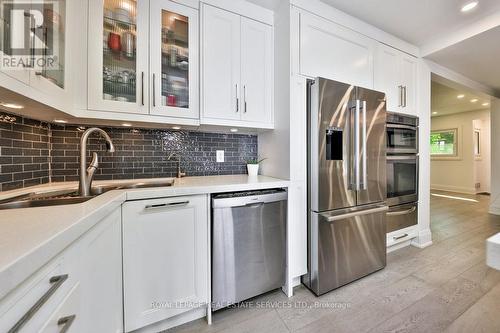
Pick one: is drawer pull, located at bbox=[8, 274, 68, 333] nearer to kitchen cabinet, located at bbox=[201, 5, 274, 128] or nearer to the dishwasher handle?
the dishwasher handle

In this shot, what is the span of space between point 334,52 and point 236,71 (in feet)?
3.24

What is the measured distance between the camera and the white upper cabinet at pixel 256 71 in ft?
5.94

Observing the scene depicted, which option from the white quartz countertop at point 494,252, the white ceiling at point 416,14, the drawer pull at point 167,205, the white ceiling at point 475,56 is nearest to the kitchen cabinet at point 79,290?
the drawer pull at point 167,205

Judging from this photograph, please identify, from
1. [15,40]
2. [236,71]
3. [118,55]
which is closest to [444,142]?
[236,71]

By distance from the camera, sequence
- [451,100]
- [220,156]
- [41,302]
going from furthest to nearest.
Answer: [451,100] < [220,156] < [41,302]

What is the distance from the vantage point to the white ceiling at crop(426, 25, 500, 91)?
7.24 ft

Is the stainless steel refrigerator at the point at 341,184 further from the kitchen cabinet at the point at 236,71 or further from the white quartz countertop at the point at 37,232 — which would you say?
the white quartz countertop at the point at 37,232

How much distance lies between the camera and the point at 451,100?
188 inches

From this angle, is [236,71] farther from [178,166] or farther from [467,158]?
[467,158]

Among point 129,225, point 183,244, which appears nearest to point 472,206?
point 183,244

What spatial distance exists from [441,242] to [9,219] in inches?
162

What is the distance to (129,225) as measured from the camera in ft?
3.85

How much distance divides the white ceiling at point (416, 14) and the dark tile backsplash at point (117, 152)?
1.64 meters

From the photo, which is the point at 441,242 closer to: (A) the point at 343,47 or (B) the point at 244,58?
(A) the point at 343,47
